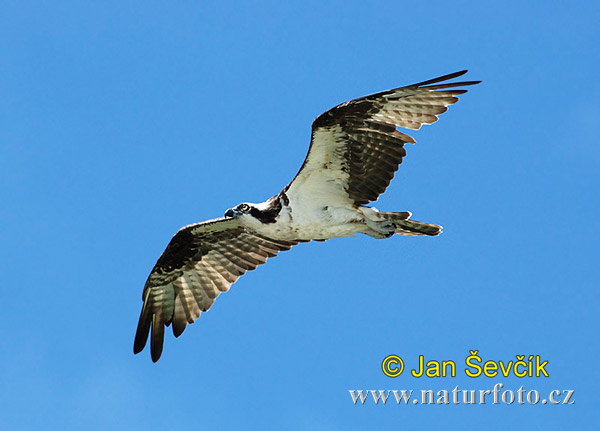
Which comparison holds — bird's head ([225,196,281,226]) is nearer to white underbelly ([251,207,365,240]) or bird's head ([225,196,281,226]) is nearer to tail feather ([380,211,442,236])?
white underbelly ([251,207,365,240])

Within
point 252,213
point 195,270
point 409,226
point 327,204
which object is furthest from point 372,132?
point 195,270

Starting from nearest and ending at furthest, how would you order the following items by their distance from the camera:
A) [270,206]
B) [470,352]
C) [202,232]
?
[270,206], [470,352], [202,232]

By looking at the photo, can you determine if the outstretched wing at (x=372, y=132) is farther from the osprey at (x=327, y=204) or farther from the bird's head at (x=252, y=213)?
the bird's head at (x=252, y=213)

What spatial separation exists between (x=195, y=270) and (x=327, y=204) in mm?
2885

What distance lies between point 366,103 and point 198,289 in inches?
171

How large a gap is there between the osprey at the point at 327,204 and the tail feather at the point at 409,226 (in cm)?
1

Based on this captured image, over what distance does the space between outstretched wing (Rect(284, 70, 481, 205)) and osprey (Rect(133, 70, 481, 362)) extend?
0.01 meters

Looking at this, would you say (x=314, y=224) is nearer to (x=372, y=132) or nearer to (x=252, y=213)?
(x=252, y=213)

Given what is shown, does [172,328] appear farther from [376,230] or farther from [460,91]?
[460,91]

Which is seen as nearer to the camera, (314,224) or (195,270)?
(314,224)

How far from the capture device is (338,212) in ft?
37.3

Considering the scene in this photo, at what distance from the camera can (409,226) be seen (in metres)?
11.4

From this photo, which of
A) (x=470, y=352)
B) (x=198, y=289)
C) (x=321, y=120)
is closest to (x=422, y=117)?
(x=321, y=120)

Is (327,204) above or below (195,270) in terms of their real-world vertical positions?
below
